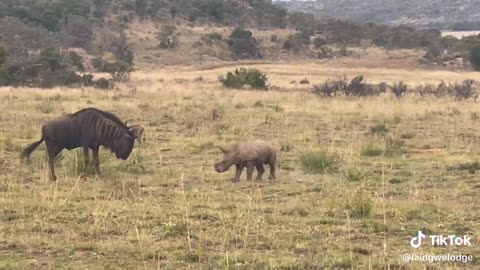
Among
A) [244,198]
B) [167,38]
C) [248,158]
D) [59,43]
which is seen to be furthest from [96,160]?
[167,38]

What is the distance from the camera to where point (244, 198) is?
9.48 metres

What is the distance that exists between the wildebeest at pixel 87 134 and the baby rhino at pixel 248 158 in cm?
147

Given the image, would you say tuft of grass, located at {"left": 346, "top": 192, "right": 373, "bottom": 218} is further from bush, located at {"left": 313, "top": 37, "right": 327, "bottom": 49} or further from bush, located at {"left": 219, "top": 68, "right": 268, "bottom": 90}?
bush, located at {"left": 313, "top": 37, "right": 327, "bottom": 49}

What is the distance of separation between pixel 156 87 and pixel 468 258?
1005 inches

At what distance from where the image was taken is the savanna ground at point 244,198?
22.1 ft

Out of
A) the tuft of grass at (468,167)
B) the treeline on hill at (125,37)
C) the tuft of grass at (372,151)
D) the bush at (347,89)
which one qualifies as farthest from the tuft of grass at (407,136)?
the treeline on hill at (125,37)

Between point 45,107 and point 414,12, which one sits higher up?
point 414,12

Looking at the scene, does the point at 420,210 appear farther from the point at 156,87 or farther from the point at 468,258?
the point at 156,87

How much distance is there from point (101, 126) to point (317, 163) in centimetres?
364

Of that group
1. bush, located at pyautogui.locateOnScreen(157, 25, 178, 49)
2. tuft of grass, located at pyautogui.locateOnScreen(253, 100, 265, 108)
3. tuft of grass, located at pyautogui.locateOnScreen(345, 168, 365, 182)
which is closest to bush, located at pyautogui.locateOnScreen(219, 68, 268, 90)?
tuft of grass, located at pyautogui.locateOnScreen(253, 100, 265, 108)

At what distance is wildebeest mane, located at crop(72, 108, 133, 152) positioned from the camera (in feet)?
35.9

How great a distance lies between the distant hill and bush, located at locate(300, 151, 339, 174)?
116038 millimetres

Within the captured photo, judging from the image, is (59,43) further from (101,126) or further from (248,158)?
(248,158)

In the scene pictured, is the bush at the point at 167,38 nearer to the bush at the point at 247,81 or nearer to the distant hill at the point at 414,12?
the bush at the point at 247,81
